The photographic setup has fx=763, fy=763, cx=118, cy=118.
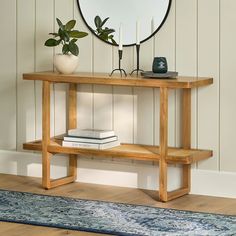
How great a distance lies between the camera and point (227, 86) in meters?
4.52

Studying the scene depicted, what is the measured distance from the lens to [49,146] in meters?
4.79

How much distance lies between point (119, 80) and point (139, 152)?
443 millimetres

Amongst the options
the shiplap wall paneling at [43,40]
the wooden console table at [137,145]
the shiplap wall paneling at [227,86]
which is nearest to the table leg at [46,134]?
the wooden console table at [137,145]

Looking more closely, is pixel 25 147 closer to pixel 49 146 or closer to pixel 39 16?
pixel 49 146

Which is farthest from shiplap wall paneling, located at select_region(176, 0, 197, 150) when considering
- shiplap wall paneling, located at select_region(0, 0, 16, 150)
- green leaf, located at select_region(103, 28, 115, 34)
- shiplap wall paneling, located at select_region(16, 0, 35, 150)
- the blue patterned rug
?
shiplap wall paneling, located at select_region(0, 0, 16, 150)

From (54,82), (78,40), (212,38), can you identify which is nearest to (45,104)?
(54,82)

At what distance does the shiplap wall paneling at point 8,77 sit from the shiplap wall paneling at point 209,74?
138cm

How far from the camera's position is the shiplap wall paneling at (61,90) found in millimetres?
4984

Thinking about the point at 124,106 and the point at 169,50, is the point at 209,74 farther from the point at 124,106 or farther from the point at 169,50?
the point at 124,106

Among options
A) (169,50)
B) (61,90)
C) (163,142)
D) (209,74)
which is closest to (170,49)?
(169,50)

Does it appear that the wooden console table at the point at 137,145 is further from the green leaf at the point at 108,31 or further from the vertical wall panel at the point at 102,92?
the green leaf at the point at 108,31

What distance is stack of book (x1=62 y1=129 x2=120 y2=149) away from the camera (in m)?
4.67

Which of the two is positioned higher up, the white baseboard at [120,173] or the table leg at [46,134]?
the table leg at [46,134]

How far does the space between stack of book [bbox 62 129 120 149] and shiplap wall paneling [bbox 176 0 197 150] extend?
19.7 inches
